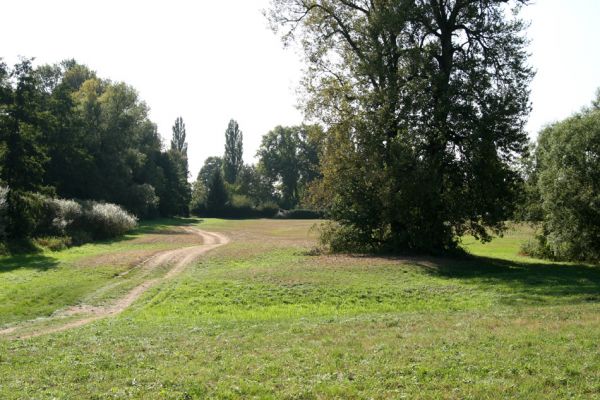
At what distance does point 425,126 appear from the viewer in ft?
105

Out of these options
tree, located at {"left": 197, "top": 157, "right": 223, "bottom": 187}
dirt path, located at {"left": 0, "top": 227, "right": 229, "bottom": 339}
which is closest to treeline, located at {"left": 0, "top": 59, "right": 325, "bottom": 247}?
dirt path, located at {"left": 0, "top": 227, "right": 229, "bottom": 339}

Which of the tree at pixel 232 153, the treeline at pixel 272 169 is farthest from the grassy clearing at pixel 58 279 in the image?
the tree at pixel 232 153

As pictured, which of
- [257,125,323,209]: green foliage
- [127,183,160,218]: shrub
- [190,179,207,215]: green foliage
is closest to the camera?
[127,183,160,218]: shrub

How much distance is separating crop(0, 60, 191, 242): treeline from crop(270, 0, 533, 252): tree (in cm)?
2244

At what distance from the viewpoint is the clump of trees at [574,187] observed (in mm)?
32156

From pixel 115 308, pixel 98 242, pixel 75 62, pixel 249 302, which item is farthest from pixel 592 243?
pixel 75 62

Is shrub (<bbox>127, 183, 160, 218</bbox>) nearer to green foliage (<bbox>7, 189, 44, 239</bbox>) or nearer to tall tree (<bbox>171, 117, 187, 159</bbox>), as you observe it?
green foliage (<bbox>7, 189, 44, 239</bbox>)

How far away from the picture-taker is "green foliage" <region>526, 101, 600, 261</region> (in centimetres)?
3212

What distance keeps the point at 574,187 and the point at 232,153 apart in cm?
12788

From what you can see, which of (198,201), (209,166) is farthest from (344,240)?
(209,166)

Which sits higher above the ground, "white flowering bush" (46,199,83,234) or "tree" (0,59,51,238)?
"tree" (0,59,51,238)

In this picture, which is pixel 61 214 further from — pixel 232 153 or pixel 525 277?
pixel 232 153

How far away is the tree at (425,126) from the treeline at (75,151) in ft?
73.6

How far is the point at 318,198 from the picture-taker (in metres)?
37.8
